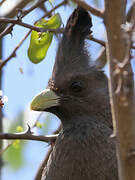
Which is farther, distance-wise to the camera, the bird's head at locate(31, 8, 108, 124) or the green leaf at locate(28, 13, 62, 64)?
the bird's head at locate(31, 8, 108, 124)

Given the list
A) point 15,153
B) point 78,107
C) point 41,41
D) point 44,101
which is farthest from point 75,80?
point 15,153

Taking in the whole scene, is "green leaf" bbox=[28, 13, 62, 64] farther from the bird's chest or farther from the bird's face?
the bird's chest

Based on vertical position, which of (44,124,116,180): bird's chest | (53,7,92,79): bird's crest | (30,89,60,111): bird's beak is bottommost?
(44,124,116,180): bird's chest

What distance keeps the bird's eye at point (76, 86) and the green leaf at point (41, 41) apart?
699 millimetres

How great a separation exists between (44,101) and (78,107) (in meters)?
0.41

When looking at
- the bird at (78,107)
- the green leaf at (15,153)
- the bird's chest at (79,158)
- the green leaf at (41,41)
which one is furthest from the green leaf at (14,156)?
the green leaf at (41,41)

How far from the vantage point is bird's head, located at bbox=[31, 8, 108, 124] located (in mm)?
4461

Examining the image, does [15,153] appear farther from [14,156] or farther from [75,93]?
[75,93]

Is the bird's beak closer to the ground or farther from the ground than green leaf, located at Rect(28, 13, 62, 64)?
closer to the ground

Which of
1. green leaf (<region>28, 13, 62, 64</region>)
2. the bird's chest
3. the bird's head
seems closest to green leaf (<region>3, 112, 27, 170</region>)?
the bird's head

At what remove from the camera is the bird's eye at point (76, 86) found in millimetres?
4535

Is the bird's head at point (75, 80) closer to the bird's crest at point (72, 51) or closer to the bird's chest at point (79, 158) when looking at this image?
the bird's crest at point (72, 51)

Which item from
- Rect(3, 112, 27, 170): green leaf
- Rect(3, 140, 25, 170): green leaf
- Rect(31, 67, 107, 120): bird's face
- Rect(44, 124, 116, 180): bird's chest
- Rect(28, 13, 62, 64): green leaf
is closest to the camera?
Rect(28, 13, 62, 64): green leaf

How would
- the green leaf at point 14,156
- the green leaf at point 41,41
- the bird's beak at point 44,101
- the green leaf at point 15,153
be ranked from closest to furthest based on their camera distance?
the green leaf at point 41,41 → the bird's beak at point 44,101 → the green leaf at point 15,153 → the green leaf at point 14,156
